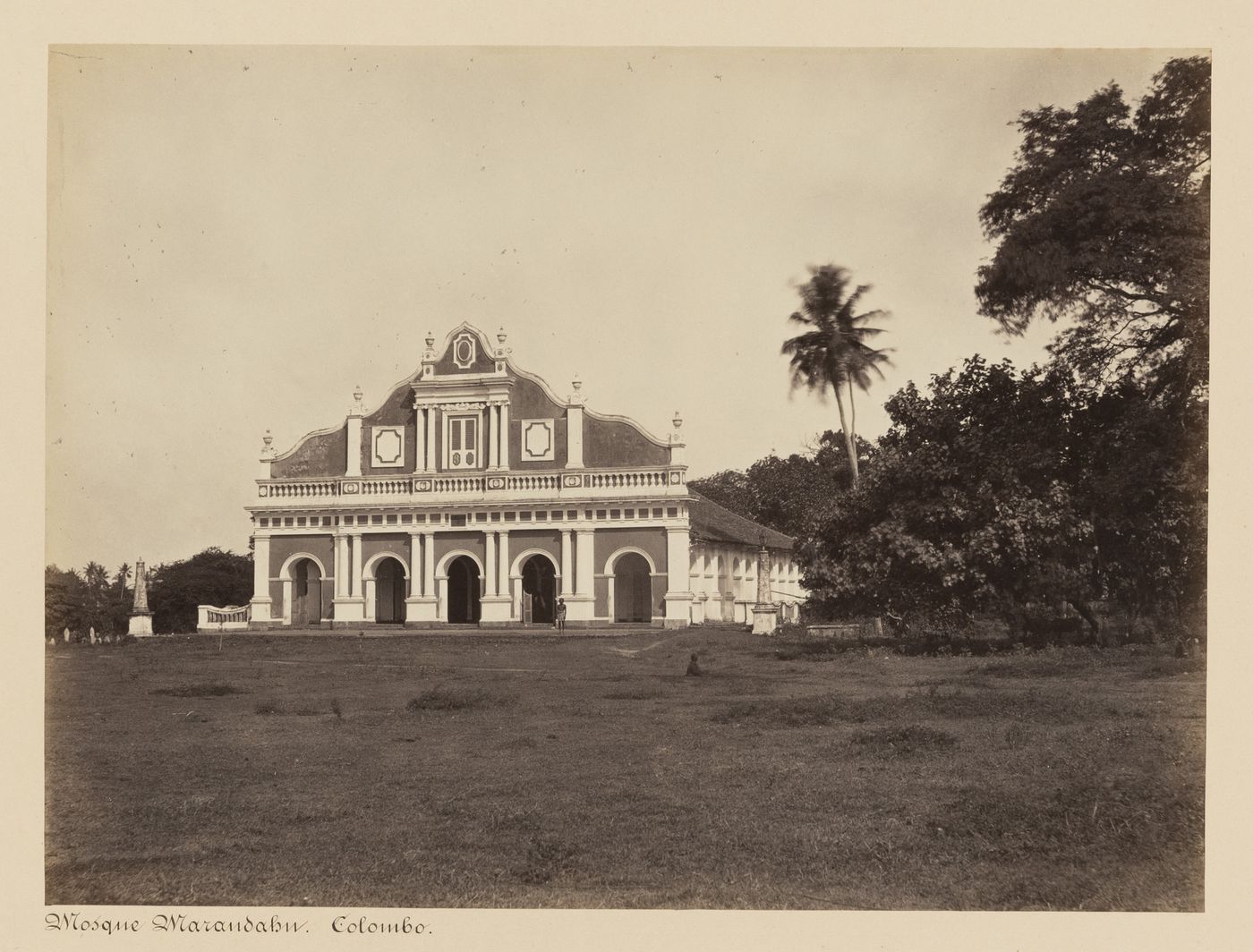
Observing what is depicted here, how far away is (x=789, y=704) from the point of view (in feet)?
38.4

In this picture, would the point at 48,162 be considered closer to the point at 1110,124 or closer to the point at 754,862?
the point at 754,862

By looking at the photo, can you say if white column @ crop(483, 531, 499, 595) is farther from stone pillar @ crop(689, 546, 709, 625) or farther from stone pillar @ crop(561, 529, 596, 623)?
stone pillar @ crop(689, 546, 709, 625)

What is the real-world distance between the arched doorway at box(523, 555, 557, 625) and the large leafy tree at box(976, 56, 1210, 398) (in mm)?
20834

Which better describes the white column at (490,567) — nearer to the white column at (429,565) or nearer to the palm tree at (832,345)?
the white column at (429,565)

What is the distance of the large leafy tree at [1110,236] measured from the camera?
37.9 ft

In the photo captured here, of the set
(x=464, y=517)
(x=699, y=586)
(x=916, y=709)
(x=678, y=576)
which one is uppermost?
(x=464, y=517)

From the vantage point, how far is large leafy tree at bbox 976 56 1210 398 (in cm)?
1155

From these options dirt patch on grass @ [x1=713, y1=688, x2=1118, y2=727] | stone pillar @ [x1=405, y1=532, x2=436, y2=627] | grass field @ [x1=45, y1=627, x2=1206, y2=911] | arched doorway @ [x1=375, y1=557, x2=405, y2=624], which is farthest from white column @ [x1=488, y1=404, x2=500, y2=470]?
dirt patch on grass @ [x1=713, y1=688, x2=1118, y2=727]

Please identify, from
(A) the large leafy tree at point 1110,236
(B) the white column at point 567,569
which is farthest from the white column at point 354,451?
(A) the large leafy tree at point 1110,236

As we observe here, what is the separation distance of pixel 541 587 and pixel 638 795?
26.9 meters

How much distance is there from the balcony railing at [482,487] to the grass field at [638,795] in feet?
57.3

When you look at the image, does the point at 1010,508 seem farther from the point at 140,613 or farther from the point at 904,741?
the point at 140,613

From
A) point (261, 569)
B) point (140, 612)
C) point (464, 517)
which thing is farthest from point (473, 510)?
point (140, 612)

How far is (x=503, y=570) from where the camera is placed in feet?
104
